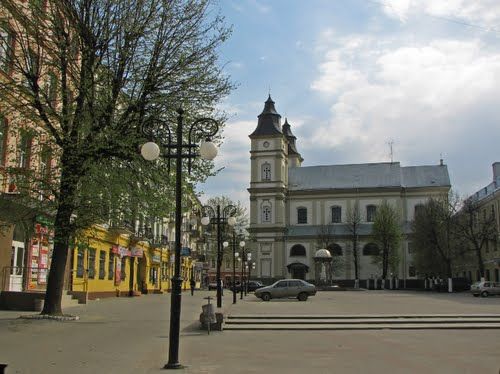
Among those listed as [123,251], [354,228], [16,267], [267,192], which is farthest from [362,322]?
[267,192]

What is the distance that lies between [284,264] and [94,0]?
72373 millimetres

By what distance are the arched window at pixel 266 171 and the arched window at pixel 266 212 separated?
13.4 ft

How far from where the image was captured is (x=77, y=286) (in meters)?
33.1

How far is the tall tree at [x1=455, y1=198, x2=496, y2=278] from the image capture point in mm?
57562

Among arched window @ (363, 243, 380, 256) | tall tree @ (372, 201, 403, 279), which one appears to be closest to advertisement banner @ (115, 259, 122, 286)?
tall tree @ (372, 201, 403, 279)

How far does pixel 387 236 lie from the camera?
78.8 metres

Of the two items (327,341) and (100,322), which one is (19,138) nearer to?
(100,322)

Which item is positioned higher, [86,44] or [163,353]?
[86,44]

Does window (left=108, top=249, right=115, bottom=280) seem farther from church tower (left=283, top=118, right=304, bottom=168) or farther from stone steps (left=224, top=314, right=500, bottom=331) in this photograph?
church tower (left=283, top=118, right=304, bottom=168)

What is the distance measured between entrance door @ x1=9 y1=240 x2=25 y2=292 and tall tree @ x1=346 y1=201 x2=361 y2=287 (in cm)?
6169

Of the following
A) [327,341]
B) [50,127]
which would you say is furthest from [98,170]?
[327,341]

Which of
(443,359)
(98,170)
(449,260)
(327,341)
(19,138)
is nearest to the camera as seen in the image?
(443,359)

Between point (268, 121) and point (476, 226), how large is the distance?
39.1m

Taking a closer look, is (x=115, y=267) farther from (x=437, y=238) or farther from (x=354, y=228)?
(x=354, y=228)
